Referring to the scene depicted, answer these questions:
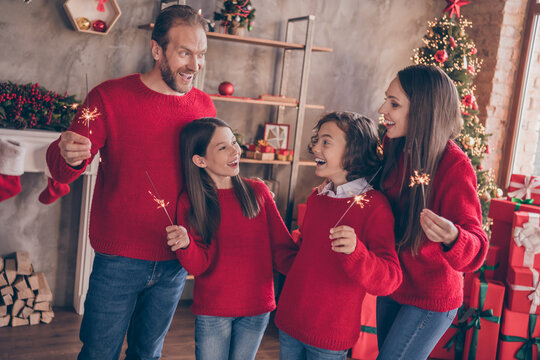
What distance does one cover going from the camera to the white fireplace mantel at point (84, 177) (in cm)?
301

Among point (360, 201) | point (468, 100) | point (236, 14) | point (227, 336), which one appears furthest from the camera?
point (468, 100)

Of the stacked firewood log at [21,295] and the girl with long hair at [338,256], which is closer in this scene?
the girl with long hair at [338,256]

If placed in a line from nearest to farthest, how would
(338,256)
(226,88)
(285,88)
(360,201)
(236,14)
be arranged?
(338,256)
(360,201)
(236,14)
(226,88)
(285,88)

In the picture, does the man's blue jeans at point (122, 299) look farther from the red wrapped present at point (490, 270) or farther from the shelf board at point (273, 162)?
the red wrapped present at point (490, 270)

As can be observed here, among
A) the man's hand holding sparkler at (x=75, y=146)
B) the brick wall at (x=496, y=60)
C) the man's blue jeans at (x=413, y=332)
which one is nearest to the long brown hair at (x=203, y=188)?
the man's hand holding sparkler at (x=75, y=146)

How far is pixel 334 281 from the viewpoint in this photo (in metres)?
1.65

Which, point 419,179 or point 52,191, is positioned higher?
point 419,179

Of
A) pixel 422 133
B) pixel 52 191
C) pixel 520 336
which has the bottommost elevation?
pixel 520 336

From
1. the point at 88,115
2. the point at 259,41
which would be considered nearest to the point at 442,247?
the point at 88,115

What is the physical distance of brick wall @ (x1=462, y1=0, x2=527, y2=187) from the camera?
3.97 m

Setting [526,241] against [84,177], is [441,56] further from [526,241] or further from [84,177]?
[84,177]

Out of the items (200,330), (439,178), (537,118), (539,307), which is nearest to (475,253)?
(439,178)

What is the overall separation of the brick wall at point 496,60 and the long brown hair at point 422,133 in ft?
8.53

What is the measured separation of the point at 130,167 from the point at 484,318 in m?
2.26
